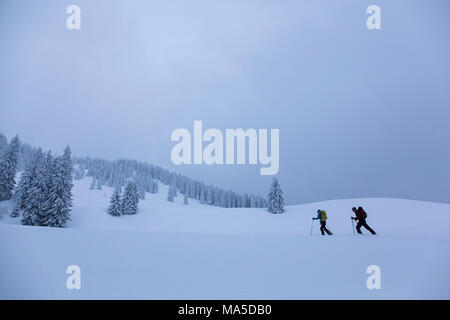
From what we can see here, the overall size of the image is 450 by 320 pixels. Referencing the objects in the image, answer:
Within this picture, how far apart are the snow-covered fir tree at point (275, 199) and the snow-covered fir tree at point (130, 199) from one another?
21.2 meters

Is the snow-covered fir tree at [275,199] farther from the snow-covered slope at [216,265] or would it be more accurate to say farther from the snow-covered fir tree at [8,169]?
the snow-covered fir tree at [8,169]

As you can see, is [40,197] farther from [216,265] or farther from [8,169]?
[216,265]

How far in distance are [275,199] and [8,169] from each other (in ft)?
114

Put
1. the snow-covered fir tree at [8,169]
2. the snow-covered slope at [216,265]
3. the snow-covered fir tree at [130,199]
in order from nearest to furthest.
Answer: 1. the snow-covered slope at [216,265]
2. the snow-covered fir tree at [8,169]
3. the snow-covered fir tree at [130,199]

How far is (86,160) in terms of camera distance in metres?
63.1

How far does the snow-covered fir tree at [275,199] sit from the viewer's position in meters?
29.4

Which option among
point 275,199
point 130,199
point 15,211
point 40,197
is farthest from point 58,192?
point 275,199

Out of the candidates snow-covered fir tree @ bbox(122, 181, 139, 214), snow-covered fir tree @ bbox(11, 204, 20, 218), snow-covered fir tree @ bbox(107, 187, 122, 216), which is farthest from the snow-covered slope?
snow-covered fir tree @ bbox(122, 181, 139, 214)

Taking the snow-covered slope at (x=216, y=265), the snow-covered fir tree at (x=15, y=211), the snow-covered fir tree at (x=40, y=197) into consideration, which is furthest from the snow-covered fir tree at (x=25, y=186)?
the snow-covered slope at (x=216, y=265)

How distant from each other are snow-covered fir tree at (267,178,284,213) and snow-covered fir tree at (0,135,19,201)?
33775mm

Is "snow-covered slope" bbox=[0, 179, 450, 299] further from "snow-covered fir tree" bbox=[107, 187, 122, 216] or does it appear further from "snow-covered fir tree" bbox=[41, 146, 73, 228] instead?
"snow-covered fir tree" bbox=[107, 187, 122, 216]

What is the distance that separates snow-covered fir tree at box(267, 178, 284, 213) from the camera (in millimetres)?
29406

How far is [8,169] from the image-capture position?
849 inches
